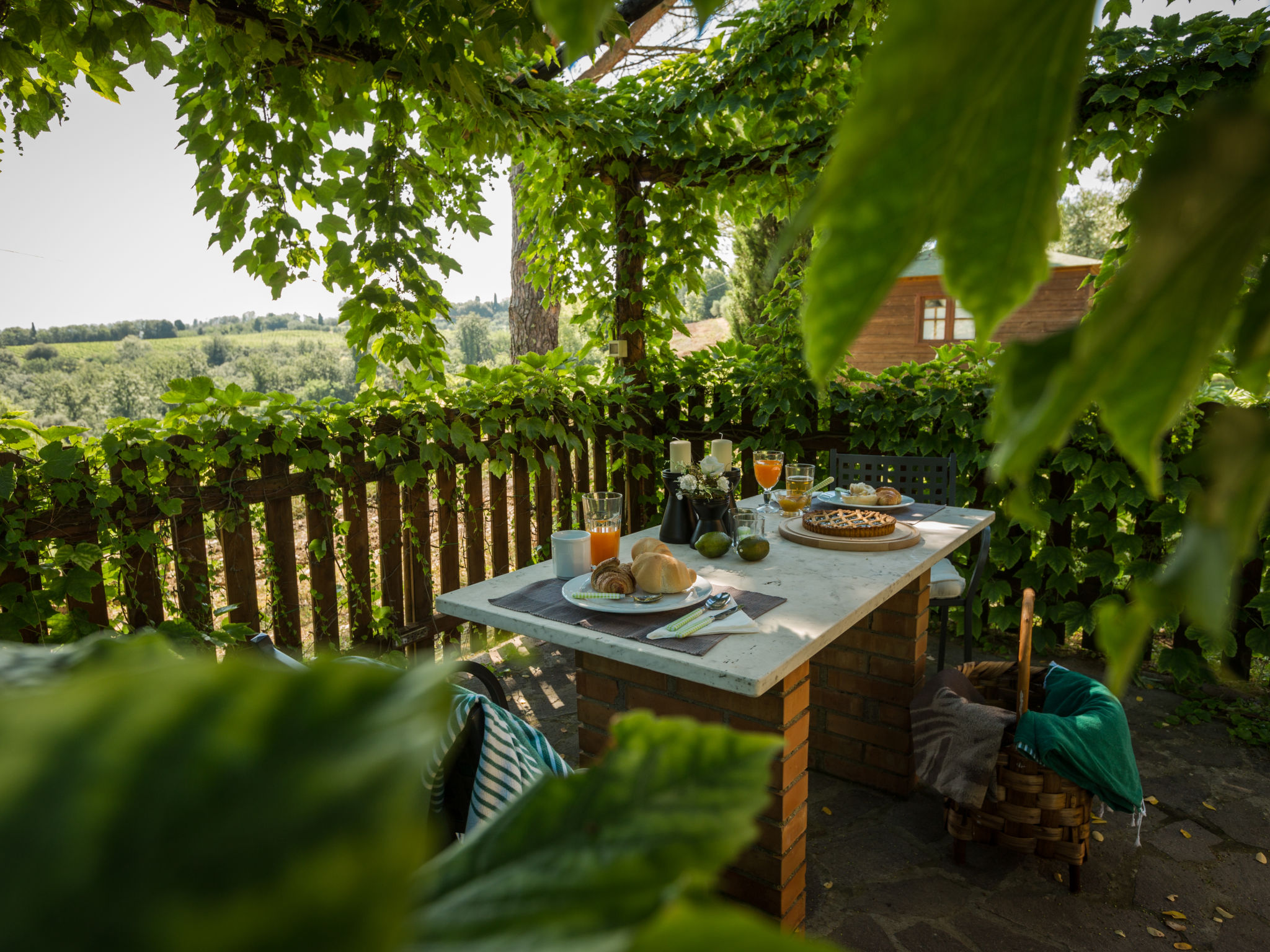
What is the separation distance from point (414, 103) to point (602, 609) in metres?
3.03

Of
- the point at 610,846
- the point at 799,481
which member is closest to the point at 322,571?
the point at 799,481

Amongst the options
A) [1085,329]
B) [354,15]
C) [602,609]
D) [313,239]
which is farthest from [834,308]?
[313,239]

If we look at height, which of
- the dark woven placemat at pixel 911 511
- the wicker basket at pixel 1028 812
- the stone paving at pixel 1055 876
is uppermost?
the dark woven placemat at pixel 911 511

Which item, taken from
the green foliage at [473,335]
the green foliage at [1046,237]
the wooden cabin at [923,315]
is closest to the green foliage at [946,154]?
the green foliage at [1046,237]

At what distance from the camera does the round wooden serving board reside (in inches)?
96.9

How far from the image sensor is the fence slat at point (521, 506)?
401 cm

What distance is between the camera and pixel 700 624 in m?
1.80

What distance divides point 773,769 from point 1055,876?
48.4 inches

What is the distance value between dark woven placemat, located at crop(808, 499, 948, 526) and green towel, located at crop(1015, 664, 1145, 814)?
3.06ft

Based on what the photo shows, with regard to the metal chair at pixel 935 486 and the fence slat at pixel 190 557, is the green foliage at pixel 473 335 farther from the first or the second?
the fence slat at pixel 190 557

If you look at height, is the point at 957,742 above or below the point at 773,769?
below

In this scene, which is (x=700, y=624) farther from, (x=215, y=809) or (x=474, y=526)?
(x=474, y=526)

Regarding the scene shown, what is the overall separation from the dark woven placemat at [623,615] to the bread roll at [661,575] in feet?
0.31

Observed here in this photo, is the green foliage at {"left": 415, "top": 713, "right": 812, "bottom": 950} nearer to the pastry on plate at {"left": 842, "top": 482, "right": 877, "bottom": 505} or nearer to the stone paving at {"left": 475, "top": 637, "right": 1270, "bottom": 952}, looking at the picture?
the stone paving at {"left": 475, "top": 637, "right": 1270, "bottom": 952}
